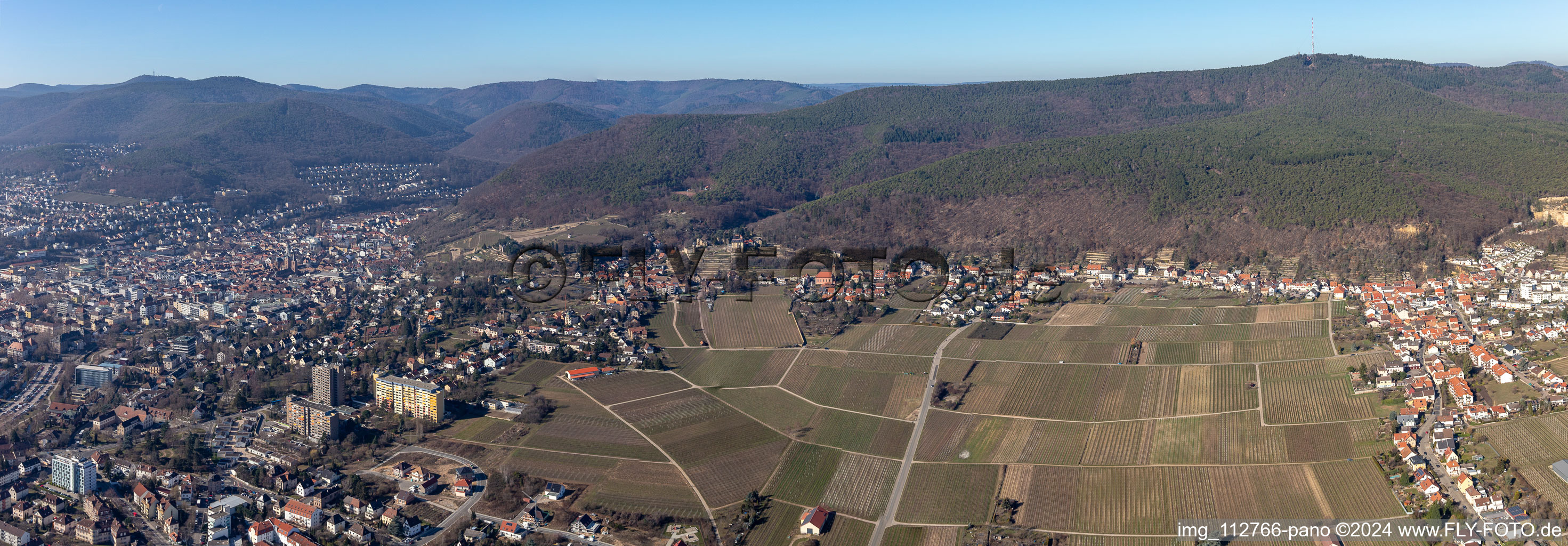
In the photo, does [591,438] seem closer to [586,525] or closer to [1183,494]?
[586,525]

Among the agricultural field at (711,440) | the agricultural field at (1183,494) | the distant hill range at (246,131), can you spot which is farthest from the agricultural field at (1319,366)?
the distant hill range at (246,131)

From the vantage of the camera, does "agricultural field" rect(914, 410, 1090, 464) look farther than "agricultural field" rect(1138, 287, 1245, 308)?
No

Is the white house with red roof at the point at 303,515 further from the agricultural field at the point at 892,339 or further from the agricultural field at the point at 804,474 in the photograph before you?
the agricultural field at the point at 892,339

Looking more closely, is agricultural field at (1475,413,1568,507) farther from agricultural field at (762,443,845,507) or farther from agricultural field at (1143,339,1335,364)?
agricultural field at (762,443,845,507)

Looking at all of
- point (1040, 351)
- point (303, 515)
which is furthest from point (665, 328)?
point (303, 515)

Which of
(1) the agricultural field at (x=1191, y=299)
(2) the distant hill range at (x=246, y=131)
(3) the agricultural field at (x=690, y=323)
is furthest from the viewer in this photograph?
(2) the distant hill range at (x=246, y=131)

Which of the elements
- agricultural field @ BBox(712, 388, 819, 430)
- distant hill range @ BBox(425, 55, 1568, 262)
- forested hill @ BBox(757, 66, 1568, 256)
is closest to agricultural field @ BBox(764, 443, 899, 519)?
agricultural field @ BBox(712, 388, 819, 430)
